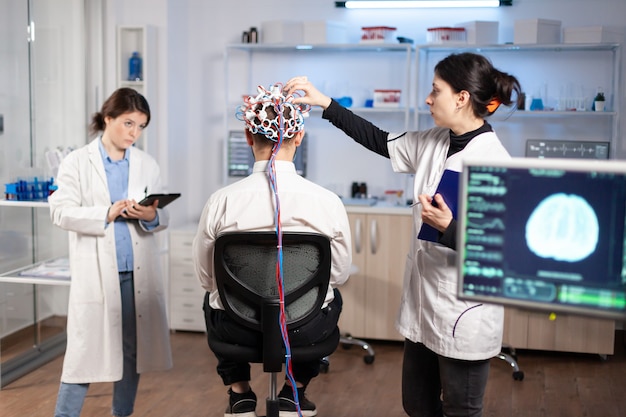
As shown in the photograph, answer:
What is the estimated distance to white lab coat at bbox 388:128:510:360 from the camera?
7.41 feet

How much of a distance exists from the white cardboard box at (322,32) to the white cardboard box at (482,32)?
81 centimetres

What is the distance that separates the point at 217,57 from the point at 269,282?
10.7ft

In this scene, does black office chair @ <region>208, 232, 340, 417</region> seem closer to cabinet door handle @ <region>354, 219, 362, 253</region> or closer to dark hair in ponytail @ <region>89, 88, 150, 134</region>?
dark hair in ponytail @ <region>89, 88, 150, 134</region>

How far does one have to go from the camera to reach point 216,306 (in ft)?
7.91

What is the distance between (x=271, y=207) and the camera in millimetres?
2295

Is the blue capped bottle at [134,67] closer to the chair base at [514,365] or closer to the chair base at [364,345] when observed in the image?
the chair base at [364,345]

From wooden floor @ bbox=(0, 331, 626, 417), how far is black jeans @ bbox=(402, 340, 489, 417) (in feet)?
3.72

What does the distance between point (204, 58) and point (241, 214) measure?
3198mm

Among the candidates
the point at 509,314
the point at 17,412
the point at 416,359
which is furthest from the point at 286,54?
the point at 416,359

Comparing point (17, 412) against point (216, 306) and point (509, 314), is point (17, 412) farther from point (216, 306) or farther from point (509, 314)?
point (509, 314)

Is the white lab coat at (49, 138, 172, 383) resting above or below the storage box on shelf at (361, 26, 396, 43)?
below

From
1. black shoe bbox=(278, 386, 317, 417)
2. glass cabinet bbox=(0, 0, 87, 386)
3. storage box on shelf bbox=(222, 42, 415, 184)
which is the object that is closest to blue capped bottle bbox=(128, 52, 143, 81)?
glass cabinet bbox=(0, 0, 87, 386)

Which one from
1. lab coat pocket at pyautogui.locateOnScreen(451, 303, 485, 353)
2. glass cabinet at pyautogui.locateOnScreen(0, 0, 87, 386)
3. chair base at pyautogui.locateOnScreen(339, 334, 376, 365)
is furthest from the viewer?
chair base at pyautogui.locateOnScreen(339, 334, 376, 365)

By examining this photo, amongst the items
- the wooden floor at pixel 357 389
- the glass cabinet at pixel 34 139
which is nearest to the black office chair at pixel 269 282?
the wooden floor at pixel 357 389
